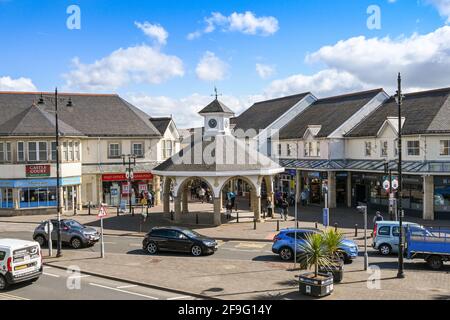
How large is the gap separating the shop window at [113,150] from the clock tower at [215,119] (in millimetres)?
12286

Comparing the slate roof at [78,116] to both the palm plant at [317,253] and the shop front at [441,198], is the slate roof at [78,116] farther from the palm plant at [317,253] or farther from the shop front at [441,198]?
the palm plant at [317,253]

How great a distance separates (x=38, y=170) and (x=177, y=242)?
67.3ft

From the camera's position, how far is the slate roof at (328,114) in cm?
4597

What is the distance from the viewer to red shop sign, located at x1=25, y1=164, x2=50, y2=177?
40.5 meters

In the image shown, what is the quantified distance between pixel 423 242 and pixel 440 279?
250cm

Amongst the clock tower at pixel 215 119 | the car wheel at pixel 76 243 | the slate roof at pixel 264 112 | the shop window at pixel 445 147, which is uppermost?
the slate roof at pixel 264 112

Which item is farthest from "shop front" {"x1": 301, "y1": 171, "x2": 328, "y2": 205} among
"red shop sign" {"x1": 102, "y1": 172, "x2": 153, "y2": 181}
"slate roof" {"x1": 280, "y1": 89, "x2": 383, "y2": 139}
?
"red shop sign" {"x1": 102, "y1": 172, "x2": 153, "y2": 181}

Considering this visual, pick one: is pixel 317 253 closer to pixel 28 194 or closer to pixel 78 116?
pixel 28 194

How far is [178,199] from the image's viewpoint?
35.4 metres

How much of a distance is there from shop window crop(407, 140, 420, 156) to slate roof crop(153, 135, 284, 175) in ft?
34.7

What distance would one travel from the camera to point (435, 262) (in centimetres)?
2183

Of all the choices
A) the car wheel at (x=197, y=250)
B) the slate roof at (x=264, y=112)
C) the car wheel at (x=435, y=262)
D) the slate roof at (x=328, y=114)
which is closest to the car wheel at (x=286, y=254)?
the car wheel at (x=197, y=250)
